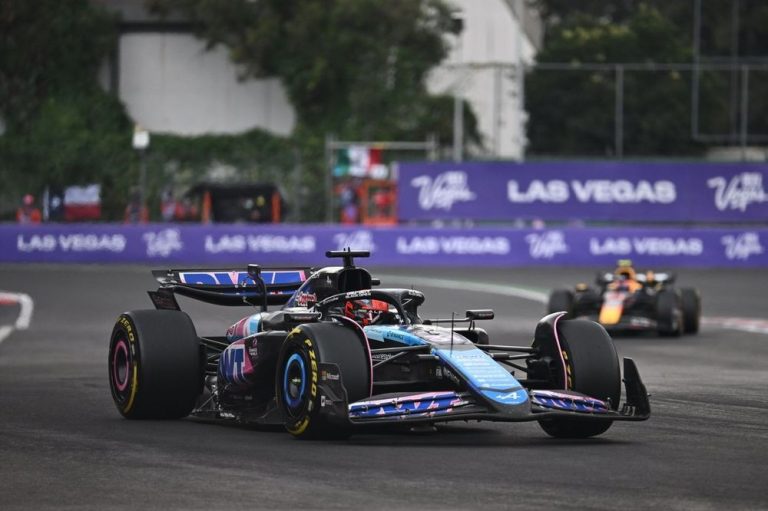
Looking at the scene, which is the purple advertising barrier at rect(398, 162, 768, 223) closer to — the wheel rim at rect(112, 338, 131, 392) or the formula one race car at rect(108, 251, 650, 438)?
the formula one race car at rect(108, 251, 650, 438)

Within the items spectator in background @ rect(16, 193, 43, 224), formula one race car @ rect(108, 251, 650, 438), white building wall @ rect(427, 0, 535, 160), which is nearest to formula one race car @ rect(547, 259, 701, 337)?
formula one race car @ rect(108, 251, 650, 438)

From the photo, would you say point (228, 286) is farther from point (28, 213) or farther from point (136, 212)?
point (28, 213)

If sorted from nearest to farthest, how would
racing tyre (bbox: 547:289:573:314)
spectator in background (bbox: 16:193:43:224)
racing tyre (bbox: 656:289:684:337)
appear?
1. racing tyre (bbox: 656:289:684:337)
2. racing tyre (bbox: 547:289:573:314)
3. spectator in background (bbox: 16:193:43:224)

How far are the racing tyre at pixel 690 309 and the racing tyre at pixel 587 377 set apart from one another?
1189 cm

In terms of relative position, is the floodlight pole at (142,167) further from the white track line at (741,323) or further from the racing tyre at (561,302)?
the racing tyre at (561,302)

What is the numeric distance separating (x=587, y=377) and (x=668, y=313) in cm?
1158

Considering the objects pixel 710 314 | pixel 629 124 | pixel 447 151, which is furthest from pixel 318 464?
pixel 629 124

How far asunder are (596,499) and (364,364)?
103 inches

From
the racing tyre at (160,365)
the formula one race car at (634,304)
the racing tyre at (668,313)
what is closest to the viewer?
the racing tyre at (160,365)

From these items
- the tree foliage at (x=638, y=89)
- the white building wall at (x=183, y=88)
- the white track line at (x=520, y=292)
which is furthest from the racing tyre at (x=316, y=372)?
the tree foliage at (x=638, y=89)

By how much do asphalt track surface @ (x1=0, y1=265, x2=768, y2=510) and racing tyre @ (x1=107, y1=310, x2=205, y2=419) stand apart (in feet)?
0.52

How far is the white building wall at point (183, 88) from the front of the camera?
55.2m

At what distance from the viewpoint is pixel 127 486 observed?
9.42m

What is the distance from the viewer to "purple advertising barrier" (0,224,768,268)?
134ft
